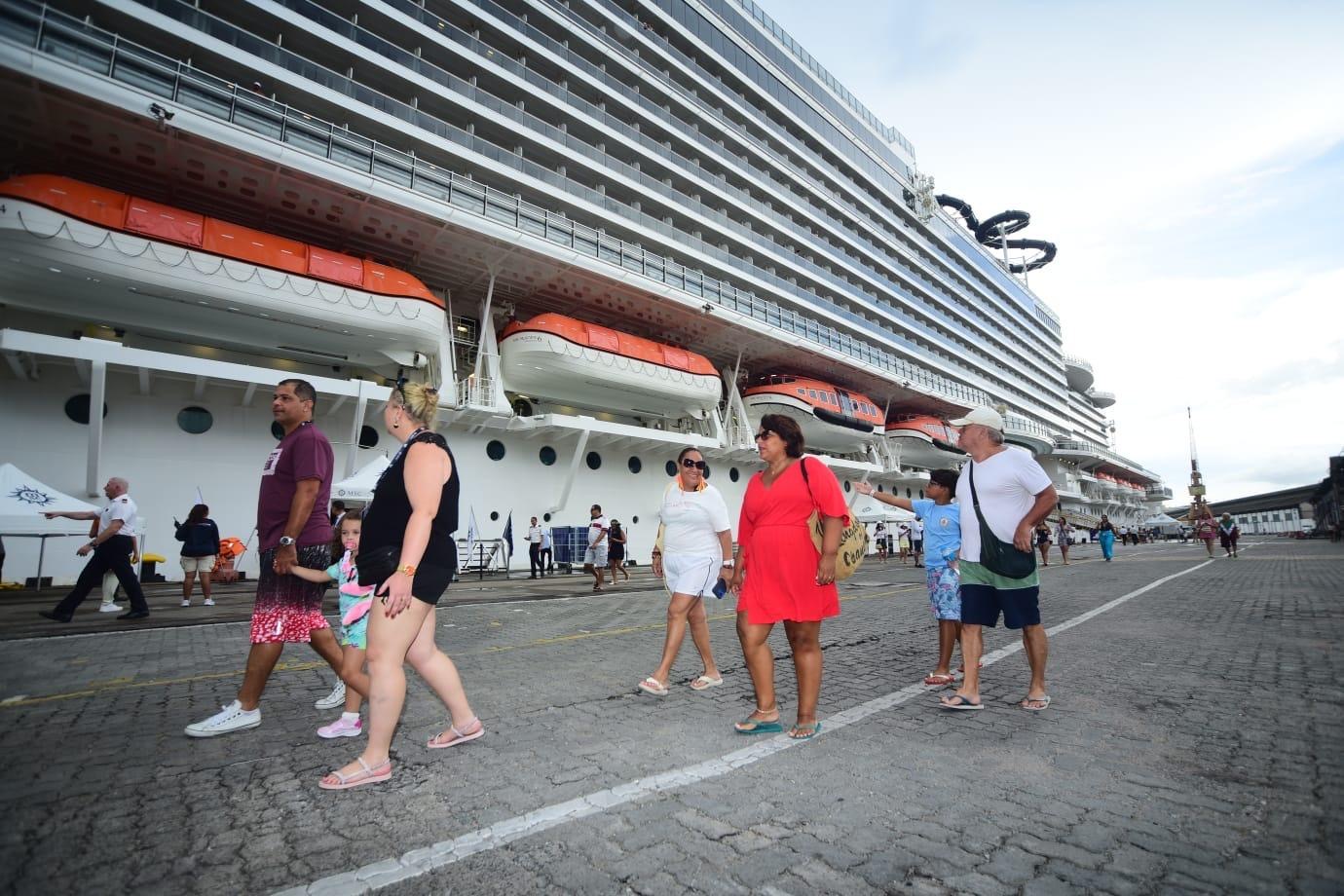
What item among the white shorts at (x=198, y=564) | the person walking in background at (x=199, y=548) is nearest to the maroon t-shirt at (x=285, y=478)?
the person walking in background at (x=199, y=548)

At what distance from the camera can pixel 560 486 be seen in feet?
57.0

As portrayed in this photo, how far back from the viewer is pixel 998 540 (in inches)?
142

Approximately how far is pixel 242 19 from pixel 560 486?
538 inches

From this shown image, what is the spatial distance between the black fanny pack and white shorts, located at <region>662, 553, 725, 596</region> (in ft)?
6.49

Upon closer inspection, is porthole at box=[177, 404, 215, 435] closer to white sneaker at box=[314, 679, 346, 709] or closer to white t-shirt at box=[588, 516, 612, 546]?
white t-shirt at box=[588, 516, 612, 546]

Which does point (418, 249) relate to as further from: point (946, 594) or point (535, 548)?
point (946, 594)

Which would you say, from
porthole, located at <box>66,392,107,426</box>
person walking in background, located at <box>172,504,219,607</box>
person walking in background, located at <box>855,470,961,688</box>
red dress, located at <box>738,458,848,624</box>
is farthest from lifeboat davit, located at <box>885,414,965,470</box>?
porthole, located at <box>66,392,107,426</box>

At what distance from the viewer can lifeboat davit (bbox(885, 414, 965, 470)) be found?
97.0ft

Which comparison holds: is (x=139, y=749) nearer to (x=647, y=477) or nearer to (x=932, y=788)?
(x=932, y=788)

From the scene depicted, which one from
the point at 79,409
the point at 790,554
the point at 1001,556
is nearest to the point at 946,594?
the point at 1001,556

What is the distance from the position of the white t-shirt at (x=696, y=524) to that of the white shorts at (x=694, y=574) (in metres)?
0.04

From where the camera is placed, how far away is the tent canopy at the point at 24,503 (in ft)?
26.9

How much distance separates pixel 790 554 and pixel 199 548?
9286 mm

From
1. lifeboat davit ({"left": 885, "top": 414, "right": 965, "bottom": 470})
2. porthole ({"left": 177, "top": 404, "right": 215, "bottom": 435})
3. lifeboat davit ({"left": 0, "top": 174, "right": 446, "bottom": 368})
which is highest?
lifeboat davit ({"left": 0, "top": 174, "right": 446, "bottom": 368})
